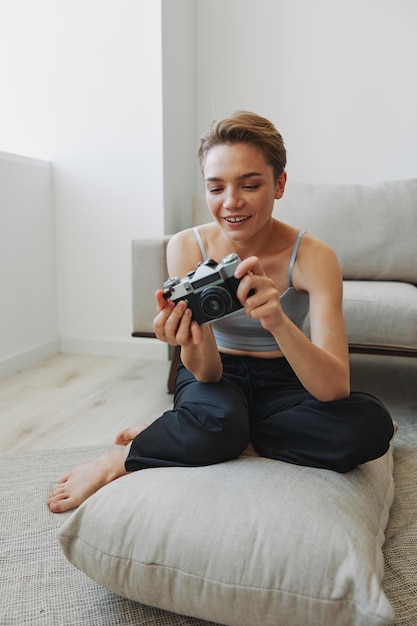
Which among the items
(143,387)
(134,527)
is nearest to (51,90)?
(143,387)

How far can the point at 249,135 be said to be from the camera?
1.05 metres

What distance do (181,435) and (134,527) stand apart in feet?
0.72

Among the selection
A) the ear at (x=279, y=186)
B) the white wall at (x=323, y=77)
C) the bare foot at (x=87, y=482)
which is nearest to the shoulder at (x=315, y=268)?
the ear at (x=279, y=186)

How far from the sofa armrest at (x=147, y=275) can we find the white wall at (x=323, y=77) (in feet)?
3.31

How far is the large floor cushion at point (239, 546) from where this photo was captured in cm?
76

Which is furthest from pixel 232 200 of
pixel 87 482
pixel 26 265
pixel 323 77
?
pixel 323 77

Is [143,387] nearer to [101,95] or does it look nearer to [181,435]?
[181,435]

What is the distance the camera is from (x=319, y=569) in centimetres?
77

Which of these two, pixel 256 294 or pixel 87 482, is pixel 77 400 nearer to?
pixel 87 482

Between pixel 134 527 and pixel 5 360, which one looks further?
pixel 5 360

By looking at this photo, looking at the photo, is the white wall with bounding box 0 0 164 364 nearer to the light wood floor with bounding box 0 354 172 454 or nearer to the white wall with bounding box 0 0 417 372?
the white wall with bounding box 0 0 417 372

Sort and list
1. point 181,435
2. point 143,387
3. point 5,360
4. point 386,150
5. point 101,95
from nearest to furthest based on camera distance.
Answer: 1. point 181,435
2. point 143,387
3. point 5,360
4. point 101,95
5. point 386,150

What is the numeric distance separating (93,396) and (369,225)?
1207 mm

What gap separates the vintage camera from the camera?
2.97ft
